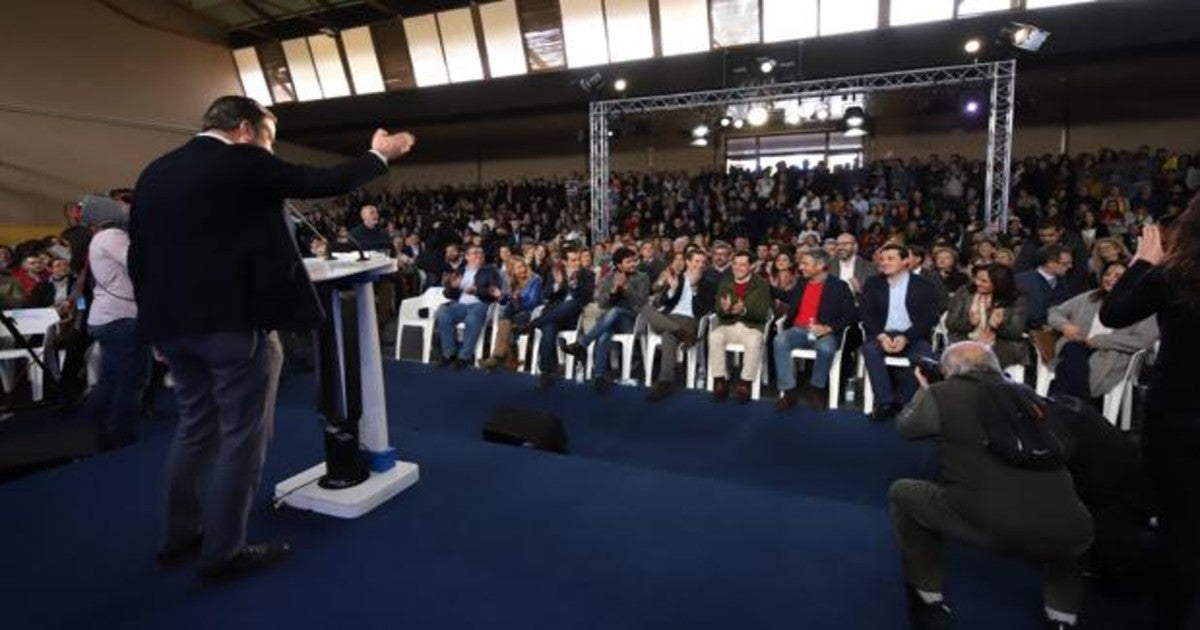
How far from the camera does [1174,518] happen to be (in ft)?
4.72

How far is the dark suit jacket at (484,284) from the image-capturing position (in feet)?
17.4

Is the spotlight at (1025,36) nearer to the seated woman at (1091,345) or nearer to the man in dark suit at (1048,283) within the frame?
the man in dark suit at (1048,283)

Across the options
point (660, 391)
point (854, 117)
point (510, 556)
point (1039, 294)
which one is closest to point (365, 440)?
point (510, 556)

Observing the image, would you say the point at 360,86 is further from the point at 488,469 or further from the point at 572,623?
the point at 572,623

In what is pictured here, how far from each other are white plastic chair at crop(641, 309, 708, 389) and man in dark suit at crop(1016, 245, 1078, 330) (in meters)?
2.12

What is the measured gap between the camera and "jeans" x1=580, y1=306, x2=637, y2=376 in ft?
15.0

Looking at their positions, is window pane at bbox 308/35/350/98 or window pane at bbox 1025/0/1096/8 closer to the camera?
window pane at bbox 1025/0/1096/8

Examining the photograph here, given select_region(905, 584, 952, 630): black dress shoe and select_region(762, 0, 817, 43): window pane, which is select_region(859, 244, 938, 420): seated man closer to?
select_region(905, 584, 952, 630): black dress shoe

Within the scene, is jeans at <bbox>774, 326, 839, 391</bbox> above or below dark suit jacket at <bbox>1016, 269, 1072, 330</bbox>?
below

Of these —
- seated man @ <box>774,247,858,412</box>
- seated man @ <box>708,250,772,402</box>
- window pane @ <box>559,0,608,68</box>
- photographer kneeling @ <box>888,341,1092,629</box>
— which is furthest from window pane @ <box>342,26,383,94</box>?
photographer kneeling @ <box>888,341,1092,629</box>

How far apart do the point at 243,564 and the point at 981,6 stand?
10578 millimetres

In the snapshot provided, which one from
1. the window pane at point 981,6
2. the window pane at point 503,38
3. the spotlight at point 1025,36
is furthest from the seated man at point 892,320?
the window pane at point 503,38

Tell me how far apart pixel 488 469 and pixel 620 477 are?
0.53m

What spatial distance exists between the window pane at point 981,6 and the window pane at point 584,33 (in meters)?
5.54
